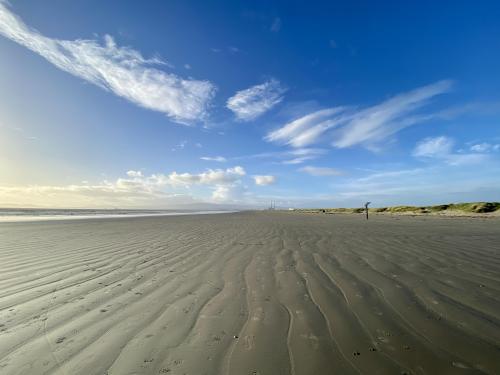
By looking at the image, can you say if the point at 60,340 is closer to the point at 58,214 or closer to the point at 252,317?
the point at 252,317

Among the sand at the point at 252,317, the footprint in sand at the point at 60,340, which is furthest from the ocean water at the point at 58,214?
the footprint in sand at the point at 60,340

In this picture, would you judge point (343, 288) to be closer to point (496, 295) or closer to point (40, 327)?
point (496, 295)

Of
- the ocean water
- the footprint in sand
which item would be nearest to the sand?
the footprint in sand

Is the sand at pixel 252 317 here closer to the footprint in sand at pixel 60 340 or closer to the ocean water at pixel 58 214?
the footprint in sand at pixel 60 340

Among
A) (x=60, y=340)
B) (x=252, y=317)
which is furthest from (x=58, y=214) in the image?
(x=252, y=317)

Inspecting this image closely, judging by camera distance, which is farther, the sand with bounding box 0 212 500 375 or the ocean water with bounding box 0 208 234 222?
the ocean water with bounding box 0 208 234 222

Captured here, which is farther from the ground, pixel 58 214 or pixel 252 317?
pixel 58 214

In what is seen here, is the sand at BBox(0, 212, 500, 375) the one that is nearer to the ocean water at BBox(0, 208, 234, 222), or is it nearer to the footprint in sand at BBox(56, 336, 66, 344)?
the footprint in sand at BBox(56, 336, 66, 344)

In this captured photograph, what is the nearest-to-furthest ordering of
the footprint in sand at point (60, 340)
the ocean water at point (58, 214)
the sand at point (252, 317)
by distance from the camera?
the sand at point (252, 317), the footprint in sand at point (60, 340), the ocean water at point (58, 214)

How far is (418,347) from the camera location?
2406 millimetres

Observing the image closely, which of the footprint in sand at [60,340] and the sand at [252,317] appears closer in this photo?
the sand at [252,317]

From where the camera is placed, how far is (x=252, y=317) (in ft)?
10.2

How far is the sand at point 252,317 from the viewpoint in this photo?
222 centimetres

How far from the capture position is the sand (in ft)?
7.27
